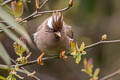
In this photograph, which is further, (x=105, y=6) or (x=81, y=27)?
(x=81, y=27)

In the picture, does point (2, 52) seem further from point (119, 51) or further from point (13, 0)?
point (119, 51)

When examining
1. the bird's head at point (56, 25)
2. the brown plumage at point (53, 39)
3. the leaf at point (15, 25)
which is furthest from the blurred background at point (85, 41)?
the leaf at point (15, 25)

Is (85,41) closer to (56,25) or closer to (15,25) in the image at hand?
(56,25)

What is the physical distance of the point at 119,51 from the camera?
24.8 feet

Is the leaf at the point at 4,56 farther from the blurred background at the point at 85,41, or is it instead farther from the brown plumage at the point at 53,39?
the blurred background at the point at 85,41

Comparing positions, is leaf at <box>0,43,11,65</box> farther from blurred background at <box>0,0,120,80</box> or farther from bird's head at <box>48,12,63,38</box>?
blurred background at <box>0,0,120,80</box>

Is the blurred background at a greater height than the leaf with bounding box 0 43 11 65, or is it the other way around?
the leaf with bounding box 0 43 11 65

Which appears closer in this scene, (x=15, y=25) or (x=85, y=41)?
(x=15, y=25)

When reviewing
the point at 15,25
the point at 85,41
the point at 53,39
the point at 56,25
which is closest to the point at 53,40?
the point at 53,39

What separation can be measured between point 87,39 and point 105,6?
48.8 inches

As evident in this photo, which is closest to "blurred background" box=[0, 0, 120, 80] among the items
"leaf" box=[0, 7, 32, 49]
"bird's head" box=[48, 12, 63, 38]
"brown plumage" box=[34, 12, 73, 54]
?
"brown plumage" box=[34, 12, 73, 54]

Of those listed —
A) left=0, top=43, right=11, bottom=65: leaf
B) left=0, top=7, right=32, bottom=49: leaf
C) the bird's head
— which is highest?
left=0, top=7, right=32, bottom=49: leaf

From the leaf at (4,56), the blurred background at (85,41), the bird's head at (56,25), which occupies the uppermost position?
the leaf at (4,56)

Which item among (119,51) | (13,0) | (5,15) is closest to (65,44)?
(13,0)
